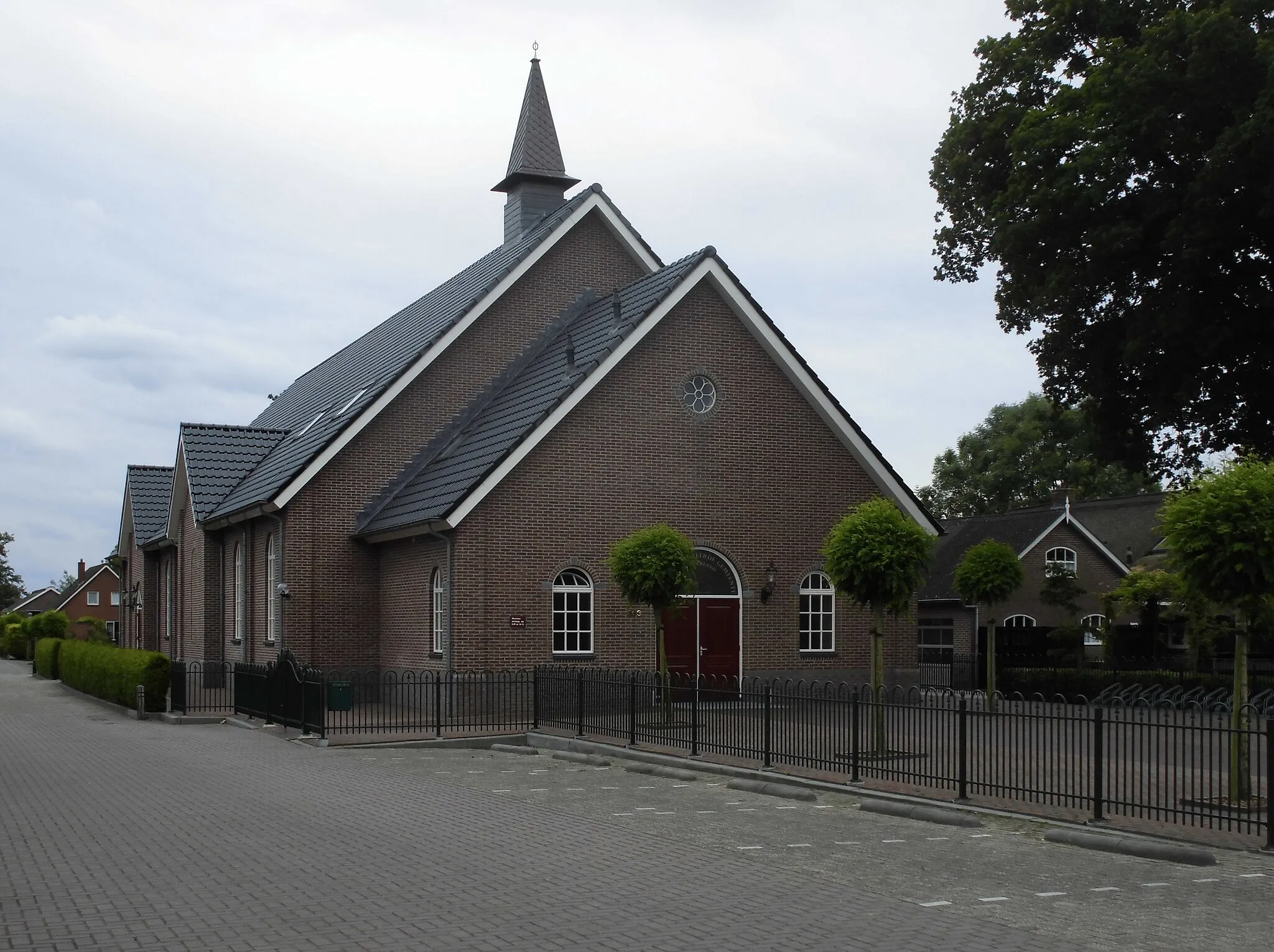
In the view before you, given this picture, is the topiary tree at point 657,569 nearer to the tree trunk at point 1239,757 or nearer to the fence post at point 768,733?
the fence post at point 768,733

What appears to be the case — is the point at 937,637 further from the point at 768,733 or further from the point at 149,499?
the point at 768,733

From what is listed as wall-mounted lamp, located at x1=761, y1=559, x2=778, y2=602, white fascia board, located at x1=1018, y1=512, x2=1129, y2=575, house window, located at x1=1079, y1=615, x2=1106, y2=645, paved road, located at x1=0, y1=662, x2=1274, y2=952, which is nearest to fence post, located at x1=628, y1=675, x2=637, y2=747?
paved road, located at x1=0, y1=662, x2=1274, y2=952

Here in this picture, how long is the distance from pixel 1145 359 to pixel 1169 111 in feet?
15.6

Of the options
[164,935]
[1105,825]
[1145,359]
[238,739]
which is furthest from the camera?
[1145,359]

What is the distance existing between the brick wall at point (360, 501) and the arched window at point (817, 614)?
316 inches

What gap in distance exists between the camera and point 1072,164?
25.0 meters

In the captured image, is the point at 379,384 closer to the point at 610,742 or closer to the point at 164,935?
the point at 610,742

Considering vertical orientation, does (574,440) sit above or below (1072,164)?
below

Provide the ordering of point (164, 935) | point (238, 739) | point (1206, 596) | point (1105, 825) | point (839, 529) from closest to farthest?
point (164, 935) → point (1105, 825) → point (1206, 596) → point (839, 529) → point (238, 739)

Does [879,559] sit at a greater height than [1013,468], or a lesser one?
lesser

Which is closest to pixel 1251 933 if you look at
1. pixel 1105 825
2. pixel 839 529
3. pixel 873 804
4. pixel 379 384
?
pixel 1105 825

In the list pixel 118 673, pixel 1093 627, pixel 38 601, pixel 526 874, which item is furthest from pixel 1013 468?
pixel 38 601

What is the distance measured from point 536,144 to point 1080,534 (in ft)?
79.0

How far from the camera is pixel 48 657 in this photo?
44000mm
